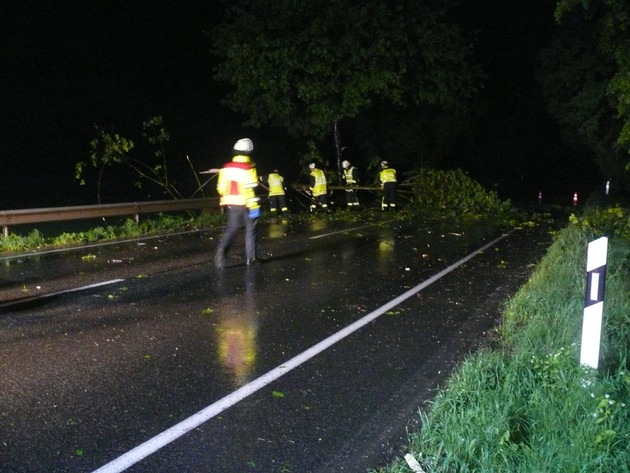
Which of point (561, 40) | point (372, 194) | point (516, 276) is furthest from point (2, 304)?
point (561, 40)

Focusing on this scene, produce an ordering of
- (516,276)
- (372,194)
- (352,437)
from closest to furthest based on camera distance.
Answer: (352,437) < (516,276) < (372,194)

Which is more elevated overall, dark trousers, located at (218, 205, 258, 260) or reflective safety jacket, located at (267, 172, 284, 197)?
reflective safety jacket, located at (267, 172, 284, 197)

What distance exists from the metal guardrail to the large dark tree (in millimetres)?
6233

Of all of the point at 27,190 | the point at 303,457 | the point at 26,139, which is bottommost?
the point at 303,457

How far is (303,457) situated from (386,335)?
307cm

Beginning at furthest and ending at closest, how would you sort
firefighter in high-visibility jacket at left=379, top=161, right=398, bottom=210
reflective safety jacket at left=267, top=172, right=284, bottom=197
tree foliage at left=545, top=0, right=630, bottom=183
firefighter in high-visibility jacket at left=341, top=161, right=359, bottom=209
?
tree foliage at left=545, top=0, right=630, bottom=183 → firefighter in high-visibility jacket at left=341, top=161, right=359, bottom=209 → firefighter in high-visibility jacket at left=379, top=161, right=398, bottom=210 → reflective safety jacket at left=267, top=172, right=284, bottom=197

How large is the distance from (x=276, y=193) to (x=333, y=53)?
19.6 ft

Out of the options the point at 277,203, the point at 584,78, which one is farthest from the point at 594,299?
the point at 584,78

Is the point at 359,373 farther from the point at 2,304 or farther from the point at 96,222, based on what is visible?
the point at 96,222

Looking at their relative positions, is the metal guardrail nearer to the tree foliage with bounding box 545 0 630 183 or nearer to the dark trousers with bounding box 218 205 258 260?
the dark trousers with bounding box 218 205 258 260

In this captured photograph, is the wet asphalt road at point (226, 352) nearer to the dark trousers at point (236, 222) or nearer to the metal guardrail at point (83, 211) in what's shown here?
the dark trousers at point (236, 222)

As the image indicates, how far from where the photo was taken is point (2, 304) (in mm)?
8688

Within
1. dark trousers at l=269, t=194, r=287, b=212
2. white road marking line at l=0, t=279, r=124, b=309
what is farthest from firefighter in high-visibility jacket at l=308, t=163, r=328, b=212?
white road marking line at l=0, t=279, r=124, b=309

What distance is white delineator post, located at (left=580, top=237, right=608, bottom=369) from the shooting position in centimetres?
511
